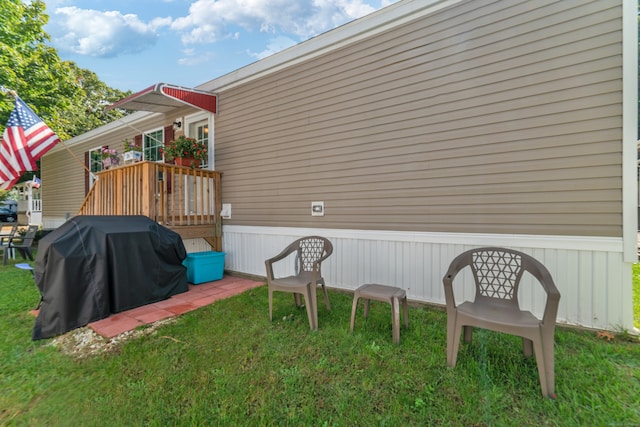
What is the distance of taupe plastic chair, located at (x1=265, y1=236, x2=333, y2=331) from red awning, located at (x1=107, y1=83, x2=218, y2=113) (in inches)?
142

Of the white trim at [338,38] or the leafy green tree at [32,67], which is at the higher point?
the leafy green tree at [32,67]

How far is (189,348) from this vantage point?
7.65 ft

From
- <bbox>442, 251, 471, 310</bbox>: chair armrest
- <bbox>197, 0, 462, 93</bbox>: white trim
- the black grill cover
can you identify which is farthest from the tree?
<bbox>442, 251, 471, 310</bbox>: chair armrest

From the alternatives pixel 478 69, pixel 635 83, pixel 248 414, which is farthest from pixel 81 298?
pixel 635 83

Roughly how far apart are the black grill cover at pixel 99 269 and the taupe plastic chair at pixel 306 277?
1.67 metres

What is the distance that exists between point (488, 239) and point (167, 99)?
5896 mm

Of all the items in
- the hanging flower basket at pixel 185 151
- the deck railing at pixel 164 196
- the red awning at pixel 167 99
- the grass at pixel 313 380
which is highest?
the red awning at pixel 167 99

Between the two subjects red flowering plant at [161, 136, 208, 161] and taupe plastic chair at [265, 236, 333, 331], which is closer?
taupe plastic chair at [265, 236, 333, 331]

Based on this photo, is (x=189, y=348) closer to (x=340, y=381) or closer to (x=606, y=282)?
(x=340, y=381)

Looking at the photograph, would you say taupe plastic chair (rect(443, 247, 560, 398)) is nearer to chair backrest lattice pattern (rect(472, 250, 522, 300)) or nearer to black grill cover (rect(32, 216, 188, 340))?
chair backrest lattice pattern (rect(472, 250, 522, 300))

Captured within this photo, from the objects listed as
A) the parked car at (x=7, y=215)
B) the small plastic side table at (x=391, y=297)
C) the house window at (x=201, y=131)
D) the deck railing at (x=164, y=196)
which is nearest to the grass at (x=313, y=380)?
the small plastic side table at (x=391, y=297)

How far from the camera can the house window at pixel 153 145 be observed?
259 inches

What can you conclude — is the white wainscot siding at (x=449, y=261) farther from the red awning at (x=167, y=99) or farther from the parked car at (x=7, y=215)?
the parked car at (x=7, y=215)

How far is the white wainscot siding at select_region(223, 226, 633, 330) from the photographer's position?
94.0 inches
